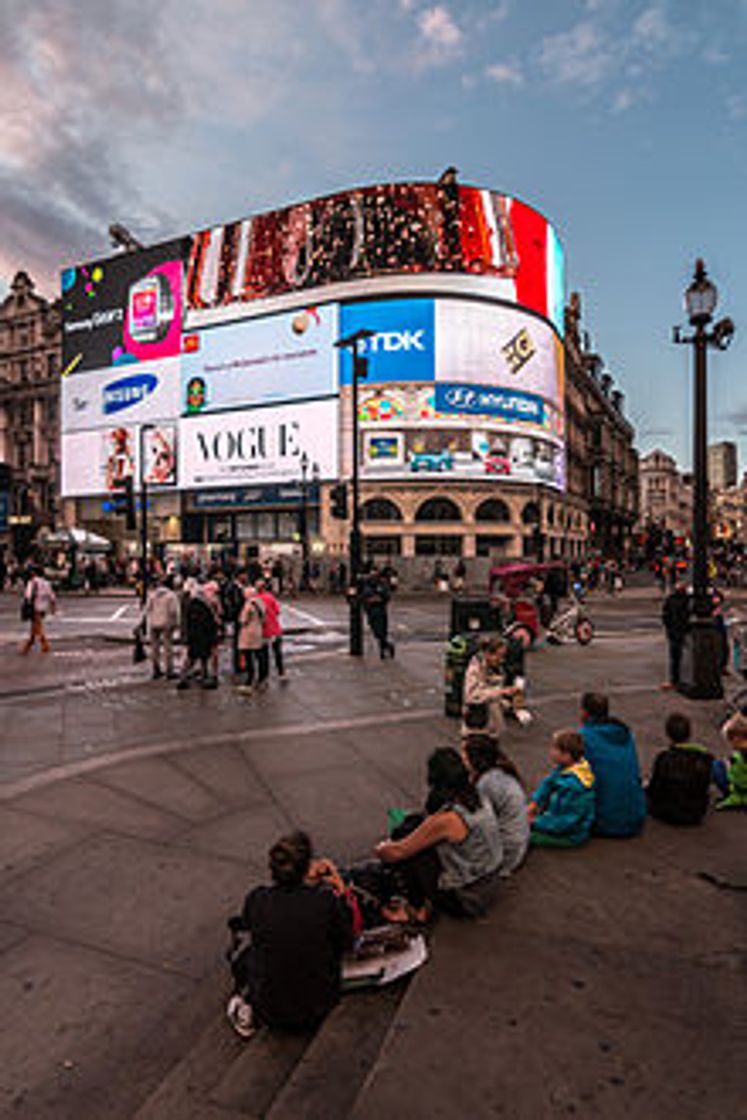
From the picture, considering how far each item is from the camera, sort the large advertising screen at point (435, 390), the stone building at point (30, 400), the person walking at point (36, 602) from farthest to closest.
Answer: the stone building at point (30, 400)
the large advertising screen at point (435, 390)
the person walking at point (36, 602)

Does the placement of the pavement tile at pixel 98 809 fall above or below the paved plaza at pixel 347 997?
below

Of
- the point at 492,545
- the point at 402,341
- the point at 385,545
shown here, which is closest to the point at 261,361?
the point at 402,341

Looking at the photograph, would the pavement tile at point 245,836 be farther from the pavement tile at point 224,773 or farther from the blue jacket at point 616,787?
the blue jacket at point 616,787

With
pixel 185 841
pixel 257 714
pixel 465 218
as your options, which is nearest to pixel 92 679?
pixel 257 714

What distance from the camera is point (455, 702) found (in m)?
8.09

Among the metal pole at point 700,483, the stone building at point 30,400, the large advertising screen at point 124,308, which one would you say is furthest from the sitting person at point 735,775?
the stone building at point 30,400

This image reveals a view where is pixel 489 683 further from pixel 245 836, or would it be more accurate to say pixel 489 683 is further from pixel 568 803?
pixel 245 836

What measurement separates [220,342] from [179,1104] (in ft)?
174

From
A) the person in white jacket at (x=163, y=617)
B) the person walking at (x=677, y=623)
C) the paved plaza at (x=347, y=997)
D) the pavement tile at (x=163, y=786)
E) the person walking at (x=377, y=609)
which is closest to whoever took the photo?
the paved plaza at (x=347, y=997)

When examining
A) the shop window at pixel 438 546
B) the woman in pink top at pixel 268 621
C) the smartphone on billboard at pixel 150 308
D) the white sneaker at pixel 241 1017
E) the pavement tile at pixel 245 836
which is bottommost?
the pavement tile at pixel 245 836

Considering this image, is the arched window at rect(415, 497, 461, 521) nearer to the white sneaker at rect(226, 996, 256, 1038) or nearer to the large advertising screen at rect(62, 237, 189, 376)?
the large advertising screen at rect(62, 237, 189, 376)

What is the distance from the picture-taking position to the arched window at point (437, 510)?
44312mm

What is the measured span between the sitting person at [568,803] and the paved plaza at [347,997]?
0.13m

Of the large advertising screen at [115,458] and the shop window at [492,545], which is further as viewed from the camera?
the large advertising screen at [115,458]
